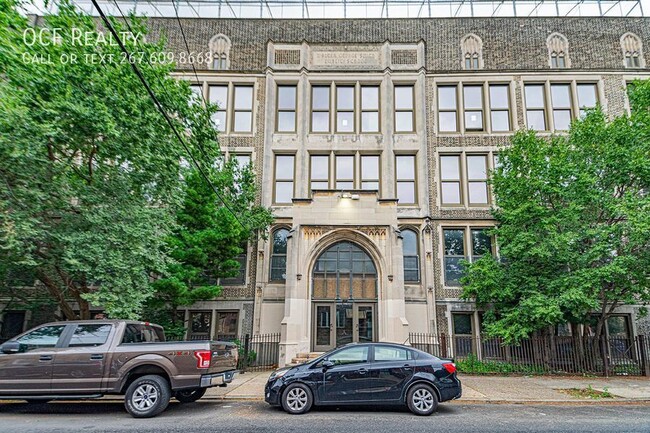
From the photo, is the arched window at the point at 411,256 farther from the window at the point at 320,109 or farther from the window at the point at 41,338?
the window at the point at 41,338

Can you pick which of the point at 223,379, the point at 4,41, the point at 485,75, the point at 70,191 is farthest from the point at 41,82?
the point at 485,75

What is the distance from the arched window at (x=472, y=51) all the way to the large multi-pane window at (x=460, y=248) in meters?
8.74

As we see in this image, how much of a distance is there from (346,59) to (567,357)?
16676 mm

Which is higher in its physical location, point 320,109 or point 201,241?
point 320,109

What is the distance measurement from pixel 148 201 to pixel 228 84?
9.69 metres

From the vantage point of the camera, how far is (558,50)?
20203 mm

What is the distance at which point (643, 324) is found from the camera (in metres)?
17.3

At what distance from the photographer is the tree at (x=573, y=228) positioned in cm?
1309

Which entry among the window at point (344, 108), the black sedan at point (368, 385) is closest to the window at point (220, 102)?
the window at point (344, 108)

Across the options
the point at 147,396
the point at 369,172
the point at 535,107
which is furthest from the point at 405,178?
the point at 147,396

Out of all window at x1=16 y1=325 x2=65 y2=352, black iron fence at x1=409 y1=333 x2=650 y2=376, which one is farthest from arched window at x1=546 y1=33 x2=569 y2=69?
window at x1=16 y1=325 x2=65 y2=352

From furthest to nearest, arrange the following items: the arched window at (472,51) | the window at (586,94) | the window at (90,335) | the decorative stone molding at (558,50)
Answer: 1. the arched window at (472,51)
2. the decorative stone molding at (558,50)
3. the window at (586,94)
4. the window at (90,335)

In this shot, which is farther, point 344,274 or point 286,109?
point 286,109

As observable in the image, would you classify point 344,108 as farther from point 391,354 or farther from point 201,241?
point 391,354
